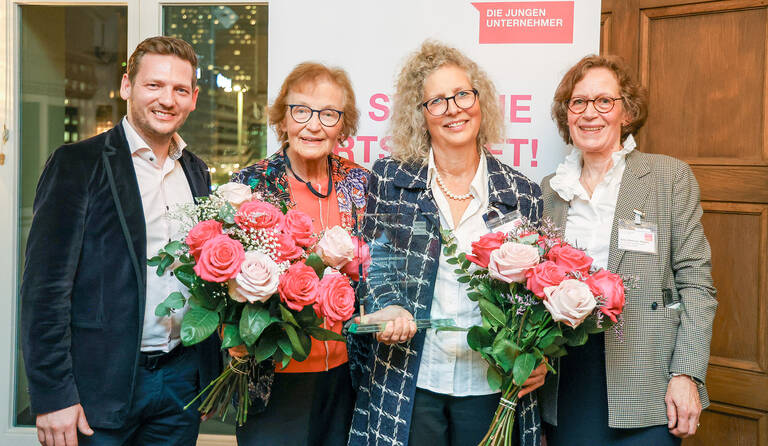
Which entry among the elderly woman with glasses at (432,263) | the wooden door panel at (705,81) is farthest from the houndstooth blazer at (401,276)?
the wooden door panel at (705,81)

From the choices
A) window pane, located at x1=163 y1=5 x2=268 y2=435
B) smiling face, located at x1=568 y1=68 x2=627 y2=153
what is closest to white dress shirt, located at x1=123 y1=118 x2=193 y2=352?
smiling face, located at x1=568 y1=68 x2=627 y2=153

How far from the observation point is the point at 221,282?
5.55ft

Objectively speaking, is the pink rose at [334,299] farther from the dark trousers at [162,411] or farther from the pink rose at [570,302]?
the dark trousers at [162,411]

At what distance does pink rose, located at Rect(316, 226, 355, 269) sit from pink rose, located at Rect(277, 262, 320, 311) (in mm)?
131

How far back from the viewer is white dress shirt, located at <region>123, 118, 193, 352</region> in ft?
6.49

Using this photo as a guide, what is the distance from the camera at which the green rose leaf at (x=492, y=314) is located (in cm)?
174

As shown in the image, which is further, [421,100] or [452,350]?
[421,100]

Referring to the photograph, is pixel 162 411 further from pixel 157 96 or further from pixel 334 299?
pixel 157 96

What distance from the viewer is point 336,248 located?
5.88ft

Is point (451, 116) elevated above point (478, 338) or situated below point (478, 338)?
above

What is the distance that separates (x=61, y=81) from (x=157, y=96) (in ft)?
7.06

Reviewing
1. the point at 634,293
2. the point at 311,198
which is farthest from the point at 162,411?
the point at 634,293

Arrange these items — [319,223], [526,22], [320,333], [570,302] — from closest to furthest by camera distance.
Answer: [570,302], [320,333], [319,223], [526,22]

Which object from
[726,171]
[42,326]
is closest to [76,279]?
[42,326]
